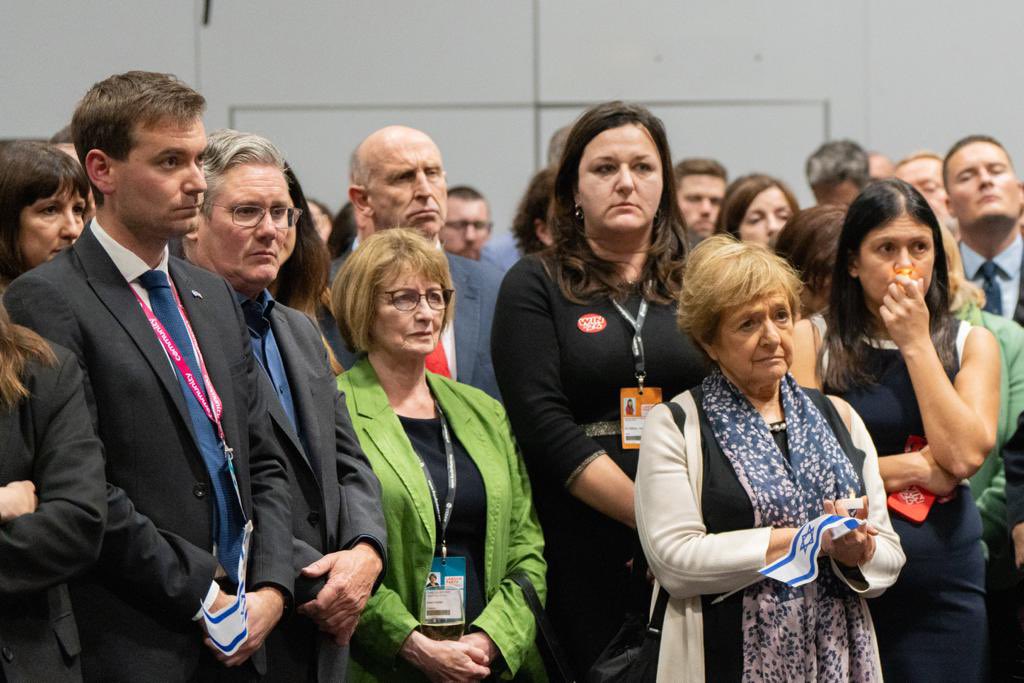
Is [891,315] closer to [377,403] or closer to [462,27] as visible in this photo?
[377,403]

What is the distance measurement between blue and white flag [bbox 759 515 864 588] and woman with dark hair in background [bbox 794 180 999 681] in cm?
53

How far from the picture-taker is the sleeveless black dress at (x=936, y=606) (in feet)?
9.59

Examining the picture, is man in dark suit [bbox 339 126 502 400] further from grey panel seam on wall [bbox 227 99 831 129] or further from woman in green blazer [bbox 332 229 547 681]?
grey panel seam on wall [bbox 227 99 831 129]

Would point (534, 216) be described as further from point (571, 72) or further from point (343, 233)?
point (571, 72)

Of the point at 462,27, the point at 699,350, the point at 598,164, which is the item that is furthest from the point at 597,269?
the point at 462,27

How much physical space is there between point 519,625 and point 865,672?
76 cm

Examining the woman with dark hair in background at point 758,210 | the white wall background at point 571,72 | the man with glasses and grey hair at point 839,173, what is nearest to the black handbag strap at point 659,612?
the woman with dark hair in background at point 758,210

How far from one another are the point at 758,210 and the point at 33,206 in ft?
9.77

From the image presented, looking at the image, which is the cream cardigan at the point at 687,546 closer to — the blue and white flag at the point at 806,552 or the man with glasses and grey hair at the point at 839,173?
the blue and white flag at the point at 806,552

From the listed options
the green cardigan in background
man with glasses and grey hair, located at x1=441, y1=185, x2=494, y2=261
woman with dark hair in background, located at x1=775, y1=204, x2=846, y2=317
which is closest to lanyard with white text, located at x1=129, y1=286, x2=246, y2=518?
woman with dark hair in background, located at x1=775, y1=204, x2=846, y2=317

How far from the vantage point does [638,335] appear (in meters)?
3.09

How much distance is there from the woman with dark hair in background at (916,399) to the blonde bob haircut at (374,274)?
909 mm

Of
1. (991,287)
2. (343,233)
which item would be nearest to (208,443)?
(343,233)

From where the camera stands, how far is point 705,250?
2848 millimetres
